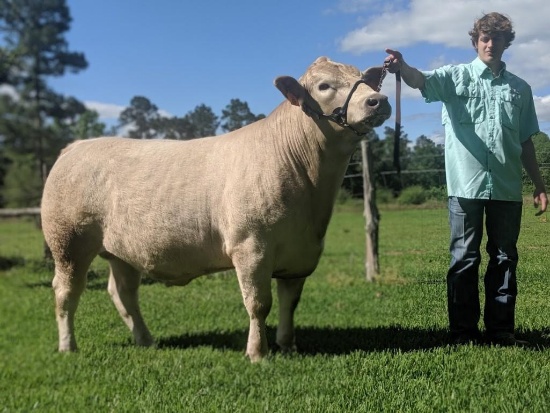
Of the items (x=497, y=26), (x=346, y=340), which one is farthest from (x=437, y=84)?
(x=346, y=340)

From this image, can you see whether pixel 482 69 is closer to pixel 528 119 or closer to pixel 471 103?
pixel 471 103

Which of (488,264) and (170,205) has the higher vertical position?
(170,205)

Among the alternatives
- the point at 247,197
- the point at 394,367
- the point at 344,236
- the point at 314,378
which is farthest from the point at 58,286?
the point at 344,236

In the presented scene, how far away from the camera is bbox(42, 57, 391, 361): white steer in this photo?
4.32 meters

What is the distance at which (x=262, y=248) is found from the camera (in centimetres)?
431

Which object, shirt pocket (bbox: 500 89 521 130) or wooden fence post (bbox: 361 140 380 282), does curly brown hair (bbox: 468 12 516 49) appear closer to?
shirt pocket (bbox: 500 89 521 130)

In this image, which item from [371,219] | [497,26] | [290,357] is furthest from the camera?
[371,219]

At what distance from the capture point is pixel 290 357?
15.0 ft

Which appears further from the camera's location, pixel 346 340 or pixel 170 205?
pixel 346 340

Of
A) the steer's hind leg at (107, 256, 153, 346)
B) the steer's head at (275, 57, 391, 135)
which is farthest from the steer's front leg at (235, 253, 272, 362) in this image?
the steer's hind leg at (107, 256, 153, 346)

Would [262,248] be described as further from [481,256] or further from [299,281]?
[481,256]

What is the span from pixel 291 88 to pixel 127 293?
271 cm

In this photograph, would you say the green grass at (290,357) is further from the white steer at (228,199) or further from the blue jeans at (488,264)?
the white steer at (228,199)

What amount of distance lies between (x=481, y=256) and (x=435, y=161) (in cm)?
91
